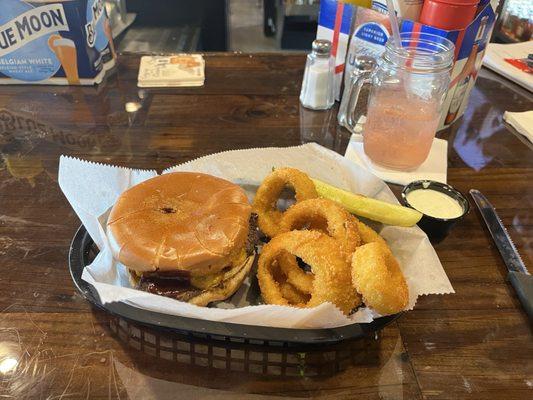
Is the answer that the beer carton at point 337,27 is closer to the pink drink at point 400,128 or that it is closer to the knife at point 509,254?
the pink drink at point 400,128

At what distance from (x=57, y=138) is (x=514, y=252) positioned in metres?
1.54

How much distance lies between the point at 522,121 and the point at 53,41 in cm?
190

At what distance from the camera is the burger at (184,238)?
3.24 feet

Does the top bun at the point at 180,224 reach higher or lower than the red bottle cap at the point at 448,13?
lower

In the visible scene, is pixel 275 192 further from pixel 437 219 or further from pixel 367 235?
pixel 437 219

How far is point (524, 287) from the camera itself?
1111 millimetres

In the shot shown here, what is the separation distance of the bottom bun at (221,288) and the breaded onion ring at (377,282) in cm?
27

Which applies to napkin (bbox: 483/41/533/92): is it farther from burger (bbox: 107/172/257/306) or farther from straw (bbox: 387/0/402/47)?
burger (bbox: 107/172/257/306)

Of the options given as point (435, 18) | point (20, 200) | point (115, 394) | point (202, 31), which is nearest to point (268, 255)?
point (115, 394)

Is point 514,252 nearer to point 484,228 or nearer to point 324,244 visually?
point 484,228

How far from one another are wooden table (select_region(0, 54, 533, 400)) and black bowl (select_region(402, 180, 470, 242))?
0.04 meters

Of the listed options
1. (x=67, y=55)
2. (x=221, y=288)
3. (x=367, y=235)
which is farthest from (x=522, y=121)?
(x=67, y=55)

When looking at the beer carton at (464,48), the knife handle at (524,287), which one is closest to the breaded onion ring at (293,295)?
the knife handle at (524,287)

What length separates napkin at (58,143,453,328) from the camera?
35.5 inches
